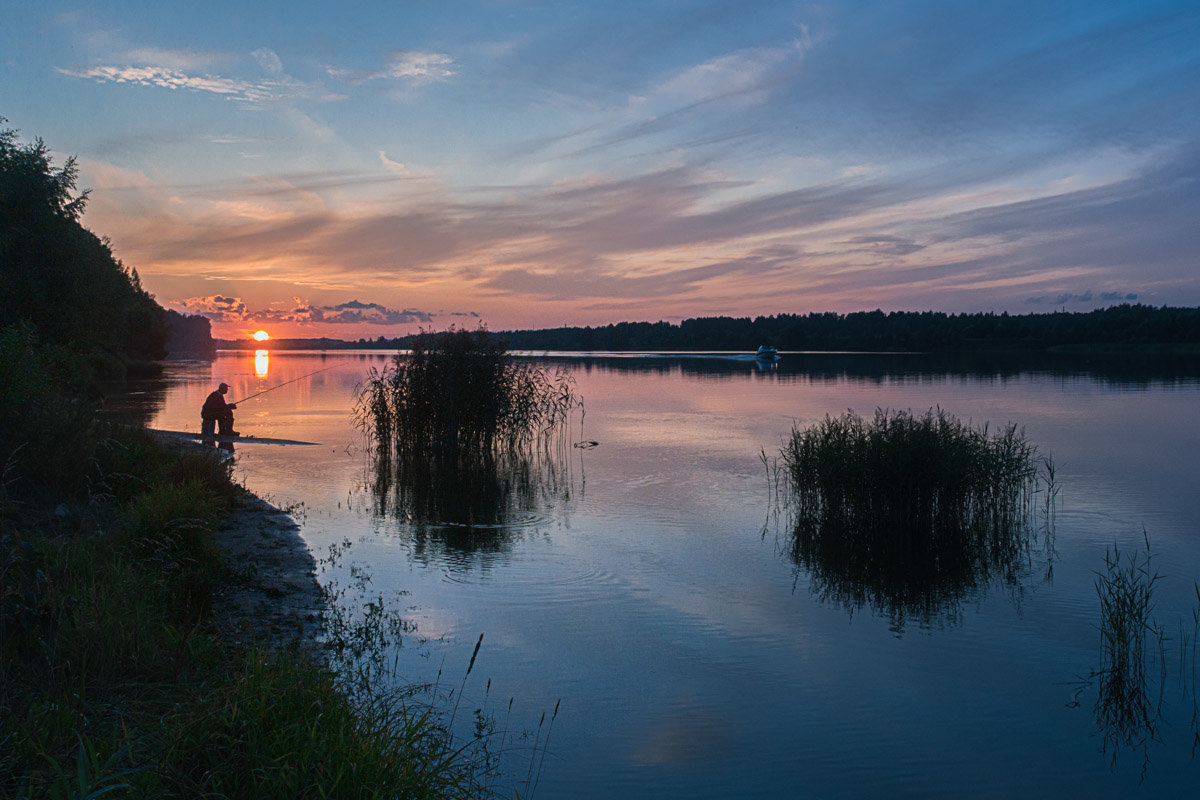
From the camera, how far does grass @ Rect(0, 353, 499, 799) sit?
455cm

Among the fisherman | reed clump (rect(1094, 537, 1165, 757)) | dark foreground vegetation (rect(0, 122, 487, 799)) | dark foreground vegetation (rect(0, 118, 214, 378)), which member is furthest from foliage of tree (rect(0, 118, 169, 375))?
reed clump (rect(1094, 537, 1165, 757))

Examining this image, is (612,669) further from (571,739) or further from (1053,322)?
(1053,322)

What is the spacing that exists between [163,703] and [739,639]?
19.6 ft

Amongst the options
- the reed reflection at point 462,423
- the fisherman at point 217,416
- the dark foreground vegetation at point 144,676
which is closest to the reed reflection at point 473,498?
the reed reflection at point 462,423

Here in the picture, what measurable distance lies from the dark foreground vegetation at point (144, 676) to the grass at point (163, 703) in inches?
0.7

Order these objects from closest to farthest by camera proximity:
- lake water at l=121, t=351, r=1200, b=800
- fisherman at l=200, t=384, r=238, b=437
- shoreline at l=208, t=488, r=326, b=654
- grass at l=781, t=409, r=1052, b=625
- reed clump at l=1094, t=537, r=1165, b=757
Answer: lake water at l=121, t=351, r=1200, b=800
reed clump at l=1094, t=537, r=1165, b=757
shoreline at l=208, t=488, r=326, b=654
grass at l=781, t=409, r=1052, b=625
fisherman at l=200, t=384, r=238, b=437

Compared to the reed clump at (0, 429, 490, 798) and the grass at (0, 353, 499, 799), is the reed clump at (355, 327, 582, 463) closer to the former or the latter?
the grass at (0, 353, 499, 799)

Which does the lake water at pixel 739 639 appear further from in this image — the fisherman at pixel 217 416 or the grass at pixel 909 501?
the fisherman at pixel 217 416

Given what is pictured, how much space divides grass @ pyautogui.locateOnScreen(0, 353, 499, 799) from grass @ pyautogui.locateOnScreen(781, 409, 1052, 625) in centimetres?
845

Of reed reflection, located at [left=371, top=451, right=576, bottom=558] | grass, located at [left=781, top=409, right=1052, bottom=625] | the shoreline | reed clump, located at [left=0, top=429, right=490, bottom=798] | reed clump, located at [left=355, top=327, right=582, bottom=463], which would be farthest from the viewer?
reed clump, located at [left=355, top=327, right=582, bottom=463]

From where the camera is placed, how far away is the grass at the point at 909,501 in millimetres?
13239

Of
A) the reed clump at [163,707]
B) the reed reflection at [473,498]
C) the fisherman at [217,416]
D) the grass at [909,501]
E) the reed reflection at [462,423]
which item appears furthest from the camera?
the fisherman at [217,416]

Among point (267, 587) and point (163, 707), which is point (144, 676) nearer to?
point (163, 707)

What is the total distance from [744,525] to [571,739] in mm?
8609
